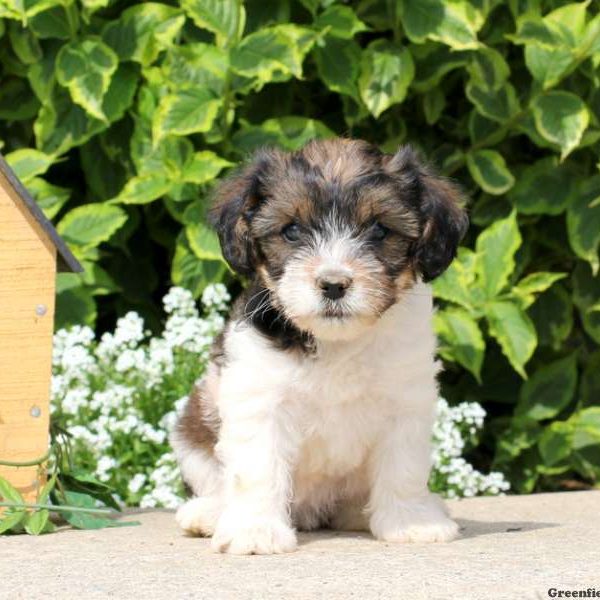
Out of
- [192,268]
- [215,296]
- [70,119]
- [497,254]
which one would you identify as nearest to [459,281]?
[497,254]

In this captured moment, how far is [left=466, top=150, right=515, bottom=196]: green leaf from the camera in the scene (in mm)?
8180

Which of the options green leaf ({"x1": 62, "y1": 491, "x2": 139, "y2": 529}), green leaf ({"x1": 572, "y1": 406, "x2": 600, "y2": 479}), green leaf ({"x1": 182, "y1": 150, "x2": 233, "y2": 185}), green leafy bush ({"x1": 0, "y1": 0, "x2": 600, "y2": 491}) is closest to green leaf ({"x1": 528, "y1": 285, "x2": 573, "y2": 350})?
green leafy bush ({"x1": 0, "y1": 0, "x2": 600, "y2": 491})

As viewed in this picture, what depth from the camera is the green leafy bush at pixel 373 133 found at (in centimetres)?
784

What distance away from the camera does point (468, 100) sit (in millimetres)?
8734

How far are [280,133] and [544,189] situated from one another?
1615 mm

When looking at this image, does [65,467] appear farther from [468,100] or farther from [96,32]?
[468,100]

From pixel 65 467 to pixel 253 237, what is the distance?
6.86 feet

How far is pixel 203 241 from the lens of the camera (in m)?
7.91

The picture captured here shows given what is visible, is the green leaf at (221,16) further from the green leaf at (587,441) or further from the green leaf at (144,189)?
the green leaf at (587,441)

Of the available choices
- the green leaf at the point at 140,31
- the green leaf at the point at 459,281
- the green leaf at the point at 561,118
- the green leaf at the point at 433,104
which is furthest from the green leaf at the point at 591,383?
Result: the green leaf at the point at 140,31

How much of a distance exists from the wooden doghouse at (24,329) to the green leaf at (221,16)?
1.92 m

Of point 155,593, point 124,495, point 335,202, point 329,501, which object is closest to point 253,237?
point 335,202

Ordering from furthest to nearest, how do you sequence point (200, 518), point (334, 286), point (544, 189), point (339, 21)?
point (544, 189) → point (339, 21) → point (200, 518) → point (334, 286)

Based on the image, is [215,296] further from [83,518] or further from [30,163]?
[83,518]
